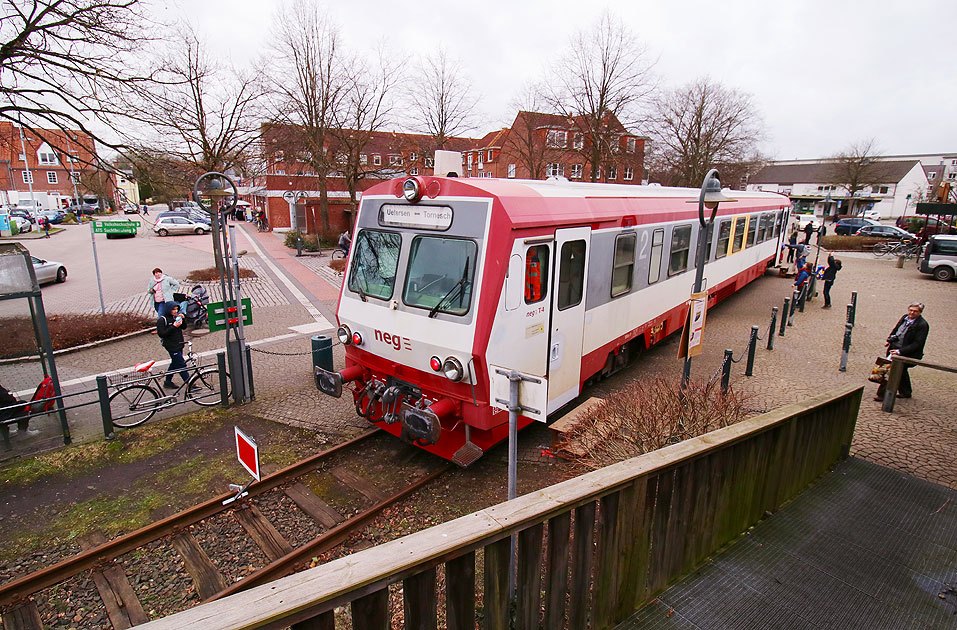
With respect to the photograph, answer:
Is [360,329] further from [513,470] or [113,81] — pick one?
[113,81]

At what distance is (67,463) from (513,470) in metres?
6.28

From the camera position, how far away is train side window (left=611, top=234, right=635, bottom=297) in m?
7.58

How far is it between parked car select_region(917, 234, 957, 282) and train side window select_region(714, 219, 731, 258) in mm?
14254

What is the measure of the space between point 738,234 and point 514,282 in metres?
12.2

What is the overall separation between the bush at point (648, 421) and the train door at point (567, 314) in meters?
0.64

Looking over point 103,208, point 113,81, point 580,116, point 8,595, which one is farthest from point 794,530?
point 103,208

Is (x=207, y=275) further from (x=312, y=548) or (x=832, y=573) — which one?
(x=832, y=573)

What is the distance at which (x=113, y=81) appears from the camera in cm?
1059

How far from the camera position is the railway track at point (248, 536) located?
14.0 ft

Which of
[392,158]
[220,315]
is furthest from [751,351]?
[392,158]

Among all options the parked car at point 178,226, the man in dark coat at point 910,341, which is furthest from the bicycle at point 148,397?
the parked car at point 178,226

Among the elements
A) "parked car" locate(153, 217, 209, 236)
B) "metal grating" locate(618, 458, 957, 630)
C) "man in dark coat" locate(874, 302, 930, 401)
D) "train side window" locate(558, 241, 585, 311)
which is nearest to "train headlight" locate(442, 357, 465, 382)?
"train side window" locate(558, 241, 585, 311)

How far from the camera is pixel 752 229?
54.9ft

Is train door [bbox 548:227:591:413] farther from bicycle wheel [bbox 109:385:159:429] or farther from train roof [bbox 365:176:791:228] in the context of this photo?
bicycle wheel [bbox 109:385:159:429]
